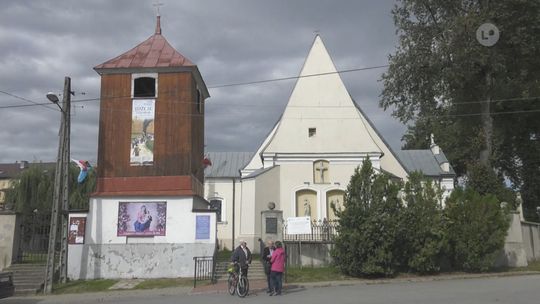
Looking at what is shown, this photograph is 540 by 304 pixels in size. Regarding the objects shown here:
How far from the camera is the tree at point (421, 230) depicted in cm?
2023

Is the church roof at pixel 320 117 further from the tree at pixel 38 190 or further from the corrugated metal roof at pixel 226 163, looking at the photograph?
the tree at pixel 38 190

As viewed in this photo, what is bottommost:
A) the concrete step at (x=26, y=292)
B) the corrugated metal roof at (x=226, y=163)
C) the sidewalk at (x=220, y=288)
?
the concrete step at (x=26, y=292)

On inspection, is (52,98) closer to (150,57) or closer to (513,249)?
(150,57)

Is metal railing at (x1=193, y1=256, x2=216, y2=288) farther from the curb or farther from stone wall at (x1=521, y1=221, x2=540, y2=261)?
stone wall at (x1=521, y1=221, x2=540, y2=261)

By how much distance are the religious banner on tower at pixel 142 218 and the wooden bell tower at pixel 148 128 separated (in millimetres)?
505

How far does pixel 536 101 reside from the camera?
116 feet

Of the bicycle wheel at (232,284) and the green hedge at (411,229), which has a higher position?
the green hedge at (411,229)

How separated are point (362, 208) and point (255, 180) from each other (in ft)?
44.0

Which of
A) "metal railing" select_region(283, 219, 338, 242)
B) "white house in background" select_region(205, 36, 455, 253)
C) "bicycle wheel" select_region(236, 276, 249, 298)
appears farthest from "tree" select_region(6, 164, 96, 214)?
"bicycle wheel" select_region(236, 276, 249, 298)

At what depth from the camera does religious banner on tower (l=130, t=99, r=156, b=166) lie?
2320 centimetres

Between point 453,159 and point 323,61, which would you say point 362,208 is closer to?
point 323,61

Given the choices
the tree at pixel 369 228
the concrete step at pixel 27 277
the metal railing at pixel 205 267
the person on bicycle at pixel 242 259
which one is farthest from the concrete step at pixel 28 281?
the tree at pixel 369 228

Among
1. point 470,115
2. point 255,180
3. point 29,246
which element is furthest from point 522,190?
point 29,246

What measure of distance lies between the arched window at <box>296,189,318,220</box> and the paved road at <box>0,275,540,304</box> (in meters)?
14.5
